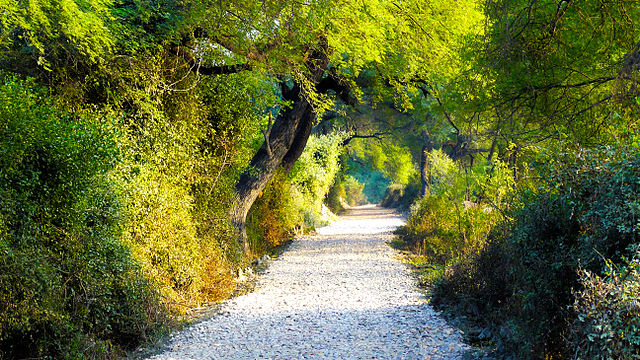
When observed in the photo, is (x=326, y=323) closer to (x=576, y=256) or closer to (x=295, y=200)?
(x=576, y=256)

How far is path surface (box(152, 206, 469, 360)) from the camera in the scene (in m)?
5.28

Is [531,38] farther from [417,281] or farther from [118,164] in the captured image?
[118,164]

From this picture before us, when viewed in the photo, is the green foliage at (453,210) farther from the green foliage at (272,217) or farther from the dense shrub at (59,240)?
the dense shrub at (59,240)

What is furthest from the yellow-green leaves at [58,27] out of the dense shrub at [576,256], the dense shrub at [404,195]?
the dense shrub at [404,195]

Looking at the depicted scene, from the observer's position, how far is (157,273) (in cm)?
612

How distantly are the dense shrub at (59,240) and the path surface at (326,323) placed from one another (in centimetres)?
87

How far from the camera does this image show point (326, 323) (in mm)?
6418

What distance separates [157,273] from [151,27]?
309 centimetres

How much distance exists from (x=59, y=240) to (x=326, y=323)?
3.39 m

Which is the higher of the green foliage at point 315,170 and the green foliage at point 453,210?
→ the green foliage at point 315,170

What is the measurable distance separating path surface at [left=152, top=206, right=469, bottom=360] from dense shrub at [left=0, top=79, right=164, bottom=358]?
87 cm

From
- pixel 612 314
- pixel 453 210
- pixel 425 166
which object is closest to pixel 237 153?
pixel 453 210

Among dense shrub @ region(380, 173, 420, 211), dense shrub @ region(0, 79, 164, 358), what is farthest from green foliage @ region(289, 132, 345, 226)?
dense shrub @ region(0, 79, 164, 358)

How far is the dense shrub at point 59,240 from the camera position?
151 inches
